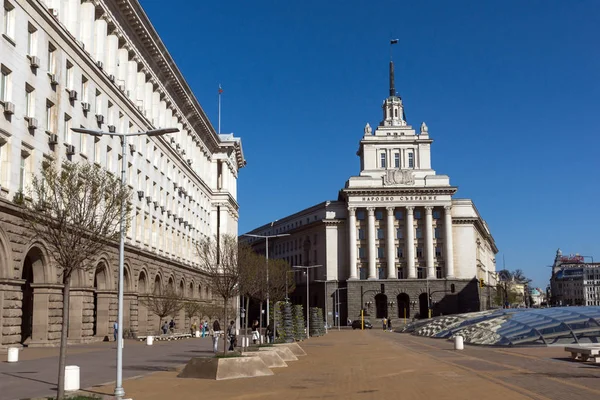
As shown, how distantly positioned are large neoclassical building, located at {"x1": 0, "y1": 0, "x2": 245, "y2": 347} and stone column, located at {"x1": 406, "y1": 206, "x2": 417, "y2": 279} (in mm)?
51313

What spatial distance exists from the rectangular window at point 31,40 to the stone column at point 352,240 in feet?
310

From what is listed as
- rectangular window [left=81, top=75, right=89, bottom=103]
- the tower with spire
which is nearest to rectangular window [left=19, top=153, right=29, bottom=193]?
rectangular window [left=81, top=75, right=89, bottom=103]

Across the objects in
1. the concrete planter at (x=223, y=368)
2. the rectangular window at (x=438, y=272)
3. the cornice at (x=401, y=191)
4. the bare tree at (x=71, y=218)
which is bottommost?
the concrete planter at (x=223, y=368)

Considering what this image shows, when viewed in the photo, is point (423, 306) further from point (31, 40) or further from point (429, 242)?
point (31, 40)

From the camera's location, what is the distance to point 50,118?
1633 inches

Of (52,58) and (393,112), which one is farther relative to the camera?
(393,112)

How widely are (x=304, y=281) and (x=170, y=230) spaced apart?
7783cm

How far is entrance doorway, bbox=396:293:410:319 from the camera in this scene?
128 m

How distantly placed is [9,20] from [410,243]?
99.8 meters

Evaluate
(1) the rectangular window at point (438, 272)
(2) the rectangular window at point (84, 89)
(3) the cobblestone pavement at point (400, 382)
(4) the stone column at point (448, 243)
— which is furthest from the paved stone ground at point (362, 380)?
(1) the rectangular window at point (438, 272)

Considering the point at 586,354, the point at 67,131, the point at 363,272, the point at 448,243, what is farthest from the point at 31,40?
the point at 448,243

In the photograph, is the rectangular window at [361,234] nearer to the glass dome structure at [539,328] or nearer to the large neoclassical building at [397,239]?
the large neoclassical building at [397,239]

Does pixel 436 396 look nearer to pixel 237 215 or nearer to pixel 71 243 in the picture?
pixel 71 243

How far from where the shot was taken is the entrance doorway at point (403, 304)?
5039 inches
